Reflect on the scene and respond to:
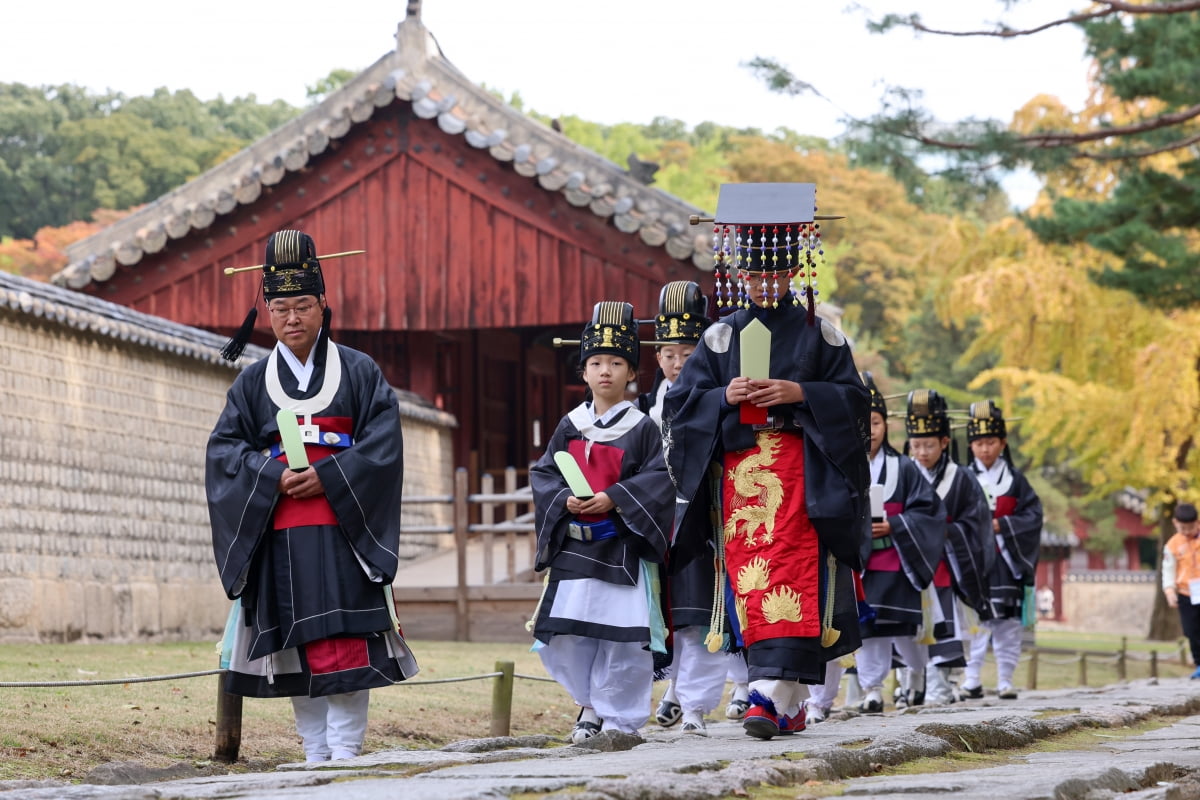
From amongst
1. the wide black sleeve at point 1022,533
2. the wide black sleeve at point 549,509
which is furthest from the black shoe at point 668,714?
the wide black sleeve at point 1022,533

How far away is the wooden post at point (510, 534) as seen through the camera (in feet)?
54.5

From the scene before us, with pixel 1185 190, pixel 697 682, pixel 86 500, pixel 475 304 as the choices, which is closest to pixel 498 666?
pixel 697 682

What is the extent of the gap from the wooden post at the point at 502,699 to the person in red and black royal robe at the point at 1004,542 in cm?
499

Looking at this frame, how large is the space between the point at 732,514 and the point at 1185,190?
590 inches

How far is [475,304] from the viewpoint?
19672mm

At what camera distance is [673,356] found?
9.02 metres

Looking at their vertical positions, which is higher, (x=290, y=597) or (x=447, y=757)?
(x=290, y=597)

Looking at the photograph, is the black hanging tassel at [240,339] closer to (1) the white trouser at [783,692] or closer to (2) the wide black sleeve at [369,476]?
(2) the wide black sleeve at [369,476]

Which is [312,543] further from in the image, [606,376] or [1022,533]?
[1022,533]

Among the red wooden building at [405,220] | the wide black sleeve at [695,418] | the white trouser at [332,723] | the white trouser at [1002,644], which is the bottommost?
the white trouser at [1002,644]

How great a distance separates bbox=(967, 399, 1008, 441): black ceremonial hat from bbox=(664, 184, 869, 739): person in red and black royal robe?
22.0 ft

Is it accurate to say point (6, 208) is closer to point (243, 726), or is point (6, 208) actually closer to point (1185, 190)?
point (1185, 190)

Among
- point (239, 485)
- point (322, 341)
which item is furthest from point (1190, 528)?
point (239, 485)

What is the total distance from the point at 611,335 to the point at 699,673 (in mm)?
1777
